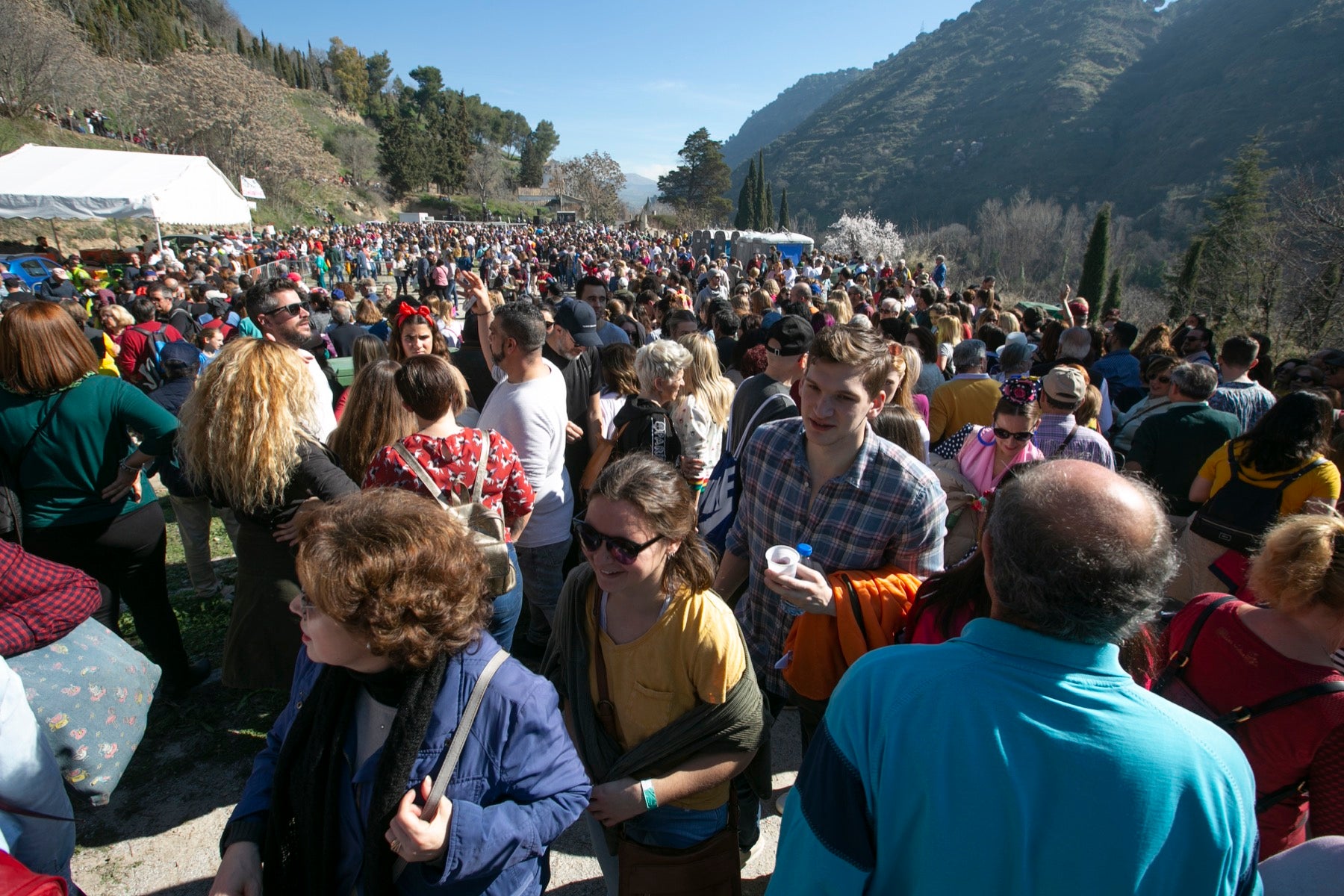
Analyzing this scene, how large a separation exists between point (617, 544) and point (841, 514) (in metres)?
0.86

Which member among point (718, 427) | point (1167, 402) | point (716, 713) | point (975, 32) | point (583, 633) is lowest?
point (716, 713)

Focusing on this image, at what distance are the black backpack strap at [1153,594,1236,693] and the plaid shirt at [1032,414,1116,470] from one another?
1.39 meters

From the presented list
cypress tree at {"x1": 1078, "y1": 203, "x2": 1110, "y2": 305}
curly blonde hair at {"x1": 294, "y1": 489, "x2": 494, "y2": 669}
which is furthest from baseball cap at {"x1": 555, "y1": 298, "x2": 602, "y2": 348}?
cypress tree at {"x1": 1078, "y1": 203, "x2": 1110, "y2": 305}

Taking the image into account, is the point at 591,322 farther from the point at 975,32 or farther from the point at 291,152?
the point at 975,32

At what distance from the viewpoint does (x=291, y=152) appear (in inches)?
1817

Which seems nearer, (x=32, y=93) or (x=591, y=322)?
(x=591, y=322)

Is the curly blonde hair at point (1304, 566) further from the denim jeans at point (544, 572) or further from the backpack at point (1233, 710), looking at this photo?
the denim jeans at point (544, 572)

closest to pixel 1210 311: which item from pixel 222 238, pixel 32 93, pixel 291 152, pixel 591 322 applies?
pixel 591 322

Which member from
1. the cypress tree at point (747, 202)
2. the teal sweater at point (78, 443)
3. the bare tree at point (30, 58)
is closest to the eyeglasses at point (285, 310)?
the teal sweater at point (78, 443)

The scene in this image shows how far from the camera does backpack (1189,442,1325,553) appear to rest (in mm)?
3033

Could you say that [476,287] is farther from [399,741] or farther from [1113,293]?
[1113,293]

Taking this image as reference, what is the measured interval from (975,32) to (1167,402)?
182617 mm

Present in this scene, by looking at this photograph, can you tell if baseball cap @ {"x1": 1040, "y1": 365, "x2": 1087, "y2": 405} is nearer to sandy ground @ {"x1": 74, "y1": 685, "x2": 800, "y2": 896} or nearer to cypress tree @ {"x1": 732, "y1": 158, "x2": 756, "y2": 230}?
sandy ground @ {"x1": 74, "y1": 685, "x2": 800, "y2": 896}

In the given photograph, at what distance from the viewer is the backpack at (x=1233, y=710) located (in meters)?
1.67
